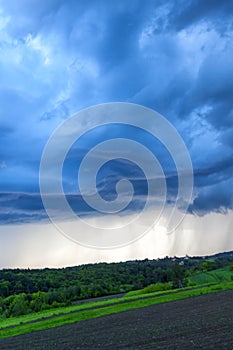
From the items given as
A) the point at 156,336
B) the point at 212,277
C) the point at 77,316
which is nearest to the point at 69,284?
the point at 212,277

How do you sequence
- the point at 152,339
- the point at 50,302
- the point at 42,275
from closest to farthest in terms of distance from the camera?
the point at 152,339, the point at 50,302, the point at 42,275

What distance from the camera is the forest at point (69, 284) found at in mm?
92375

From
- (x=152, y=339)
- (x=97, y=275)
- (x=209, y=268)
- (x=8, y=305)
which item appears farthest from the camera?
(x=209, y=268)

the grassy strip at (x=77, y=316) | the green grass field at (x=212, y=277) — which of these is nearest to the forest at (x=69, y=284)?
the green grass field at (x=212, y=277)

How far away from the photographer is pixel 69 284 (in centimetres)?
11675

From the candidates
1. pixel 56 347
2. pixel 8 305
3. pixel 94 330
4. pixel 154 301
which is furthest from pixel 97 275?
pixel 56 347

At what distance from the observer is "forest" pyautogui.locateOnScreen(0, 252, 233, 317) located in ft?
303

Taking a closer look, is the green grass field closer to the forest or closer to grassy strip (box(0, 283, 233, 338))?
the forest

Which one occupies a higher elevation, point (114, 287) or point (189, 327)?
point (114, 287)

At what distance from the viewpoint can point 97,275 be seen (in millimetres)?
128875

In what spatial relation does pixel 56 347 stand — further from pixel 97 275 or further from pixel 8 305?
pixel 97 275

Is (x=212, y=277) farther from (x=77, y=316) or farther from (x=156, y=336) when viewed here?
(x=156, y=336)

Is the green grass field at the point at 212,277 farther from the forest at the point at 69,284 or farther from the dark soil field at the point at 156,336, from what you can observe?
the dark soil field at the point at 156,336

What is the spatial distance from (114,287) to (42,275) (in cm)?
3816
